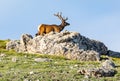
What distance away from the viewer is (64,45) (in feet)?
171

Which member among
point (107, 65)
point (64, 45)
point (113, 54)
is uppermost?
point (64, 45)

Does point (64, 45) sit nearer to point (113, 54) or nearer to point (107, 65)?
point (113, 54)

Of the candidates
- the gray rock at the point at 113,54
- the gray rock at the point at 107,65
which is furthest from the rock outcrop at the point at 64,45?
the gray rock at the point at 107,65

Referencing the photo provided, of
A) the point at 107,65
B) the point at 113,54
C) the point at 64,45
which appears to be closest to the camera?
the point at 107,65

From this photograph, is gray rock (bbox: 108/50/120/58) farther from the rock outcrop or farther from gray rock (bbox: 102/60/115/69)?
gray rock (bbox: 102/60/115/69)

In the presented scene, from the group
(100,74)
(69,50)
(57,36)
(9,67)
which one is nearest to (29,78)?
(100,74)

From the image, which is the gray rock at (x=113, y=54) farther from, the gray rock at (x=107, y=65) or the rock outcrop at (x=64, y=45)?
the gray rock at (x=107, y=65)

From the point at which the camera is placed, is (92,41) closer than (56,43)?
No

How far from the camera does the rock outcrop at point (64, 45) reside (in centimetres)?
4834

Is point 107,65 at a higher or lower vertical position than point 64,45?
lower

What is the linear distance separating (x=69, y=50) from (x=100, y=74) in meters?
23.0

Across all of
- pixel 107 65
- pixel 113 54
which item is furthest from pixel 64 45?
pixel 107 65

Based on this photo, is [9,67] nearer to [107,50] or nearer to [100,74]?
[100,74]

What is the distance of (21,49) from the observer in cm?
5856
